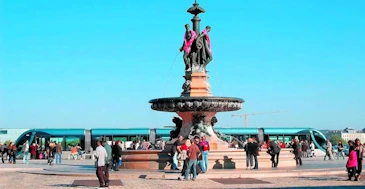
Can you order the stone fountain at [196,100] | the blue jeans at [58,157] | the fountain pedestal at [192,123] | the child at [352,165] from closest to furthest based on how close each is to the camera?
1. the child at [352,165]
2. the stone fountain at [196,100]
3. the fountain pedestal at [192,123]
4. the blue jeans at [58,157]

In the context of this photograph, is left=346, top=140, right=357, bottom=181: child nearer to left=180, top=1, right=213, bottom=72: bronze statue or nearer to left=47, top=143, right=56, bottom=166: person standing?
left=180, top=1, right=213, bottom=72: bronze statue

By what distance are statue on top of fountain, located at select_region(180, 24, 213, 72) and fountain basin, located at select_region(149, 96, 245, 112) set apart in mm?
3095

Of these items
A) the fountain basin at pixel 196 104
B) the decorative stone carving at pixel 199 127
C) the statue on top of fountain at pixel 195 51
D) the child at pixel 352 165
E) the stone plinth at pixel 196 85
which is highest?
the statue on top of fountain at pixel 195 51

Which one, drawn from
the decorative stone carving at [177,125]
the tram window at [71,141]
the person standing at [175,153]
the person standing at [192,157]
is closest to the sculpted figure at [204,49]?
the decorative stone carving at [177,125]

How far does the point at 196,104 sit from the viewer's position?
24.3 metres

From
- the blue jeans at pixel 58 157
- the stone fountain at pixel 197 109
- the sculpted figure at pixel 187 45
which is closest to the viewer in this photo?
the stone fountain at pixel 197 109

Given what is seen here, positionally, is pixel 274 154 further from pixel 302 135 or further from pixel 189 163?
pixel 302 135

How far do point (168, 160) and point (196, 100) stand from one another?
Answer: 9.45 ft

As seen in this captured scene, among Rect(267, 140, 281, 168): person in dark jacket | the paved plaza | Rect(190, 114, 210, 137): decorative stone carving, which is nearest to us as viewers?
the paved plaza

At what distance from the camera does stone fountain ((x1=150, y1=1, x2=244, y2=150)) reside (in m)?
24.4

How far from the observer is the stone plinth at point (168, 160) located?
23016mm

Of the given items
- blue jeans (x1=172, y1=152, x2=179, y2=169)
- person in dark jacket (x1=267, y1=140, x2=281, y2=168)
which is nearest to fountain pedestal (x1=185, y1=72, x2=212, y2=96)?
person in dark jacket (x1=267, y1=140, x2=281, y2=168)

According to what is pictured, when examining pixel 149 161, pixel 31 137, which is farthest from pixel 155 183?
pixel 31 137

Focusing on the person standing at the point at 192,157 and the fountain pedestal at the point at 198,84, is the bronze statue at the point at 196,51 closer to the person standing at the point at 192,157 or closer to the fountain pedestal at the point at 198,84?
the fountain pedestal at the point at 198,84
